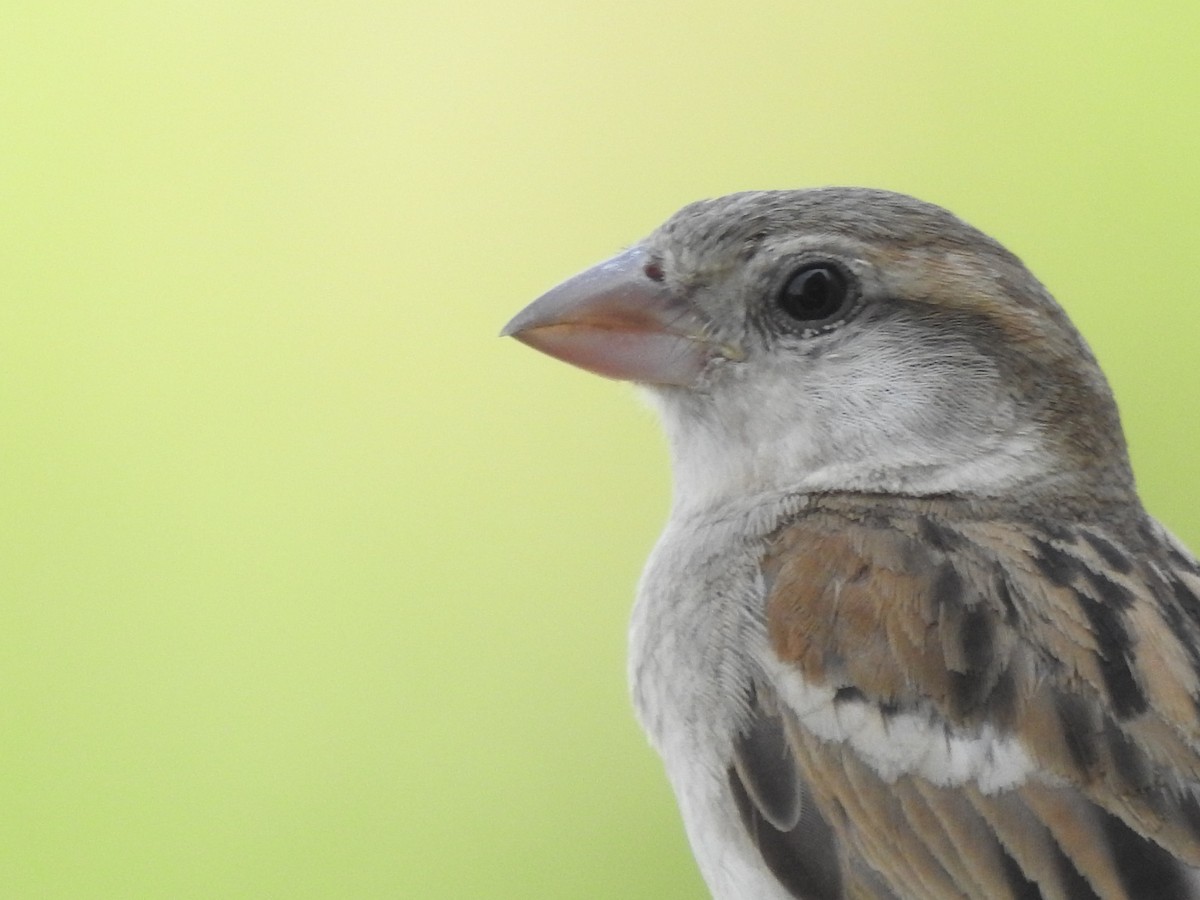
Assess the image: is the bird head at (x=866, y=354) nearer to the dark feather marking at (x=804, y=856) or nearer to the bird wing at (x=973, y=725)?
the bird wing at (x=973, y=725)

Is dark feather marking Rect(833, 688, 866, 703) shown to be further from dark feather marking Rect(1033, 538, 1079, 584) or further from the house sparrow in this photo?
dark feather marking Rect(1033, 538, 1079, 584)

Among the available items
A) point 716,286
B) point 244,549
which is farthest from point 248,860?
point 716,286

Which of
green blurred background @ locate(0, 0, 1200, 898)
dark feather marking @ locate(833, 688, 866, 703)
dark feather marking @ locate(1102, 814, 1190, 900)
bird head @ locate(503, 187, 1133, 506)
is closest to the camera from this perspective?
dark feather marking @ locate(1102, 814, 1190, 900)

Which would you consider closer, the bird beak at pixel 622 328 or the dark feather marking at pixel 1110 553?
the dark feather marking at pixel 1110 553

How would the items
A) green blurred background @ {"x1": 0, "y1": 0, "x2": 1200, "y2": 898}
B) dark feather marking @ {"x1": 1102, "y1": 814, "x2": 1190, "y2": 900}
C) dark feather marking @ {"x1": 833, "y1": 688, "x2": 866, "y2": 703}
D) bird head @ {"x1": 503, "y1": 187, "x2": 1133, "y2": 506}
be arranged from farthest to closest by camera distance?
green blurred background @ {"x1": 0, "y1": 0, "x2": 1200, "y2": 898} < bird head @ {"x1": 503, "y1": 187, "x2": 1133, "y2": 506} < dark feather marking @ {"x1": 833, "y1": 688, "x2": 866, "y2": 703} < dark feather marking @ {"x1": 1102, "y1": 814, "x2": 1190, "y2": 900}

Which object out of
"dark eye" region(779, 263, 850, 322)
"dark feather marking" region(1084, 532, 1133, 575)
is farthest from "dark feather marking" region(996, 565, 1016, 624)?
"dark eye" region(779, 263, 850, 322)

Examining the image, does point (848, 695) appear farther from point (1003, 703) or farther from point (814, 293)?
point (814, 293)

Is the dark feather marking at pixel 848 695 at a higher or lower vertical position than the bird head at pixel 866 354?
lower

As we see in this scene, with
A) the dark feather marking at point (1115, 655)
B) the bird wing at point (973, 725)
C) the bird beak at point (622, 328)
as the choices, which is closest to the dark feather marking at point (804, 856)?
the bird wing at point (973, 725)

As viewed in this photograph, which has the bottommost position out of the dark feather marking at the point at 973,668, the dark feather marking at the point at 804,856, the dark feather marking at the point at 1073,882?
the dark feather marking at the point at 1073,882
